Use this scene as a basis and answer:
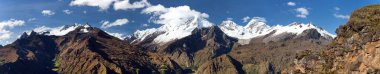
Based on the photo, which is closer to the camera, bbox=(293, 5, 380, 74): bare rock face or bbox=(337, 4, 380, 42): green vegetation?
bbox=(293, 5, 380, 74): bare rock face

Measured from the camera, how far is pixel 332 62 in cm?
14850

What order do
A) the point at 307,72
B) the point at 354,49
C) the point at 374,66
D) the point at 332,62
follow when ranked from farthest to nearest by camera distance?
1. the point at 307,72
2. the point at 332,62
3. the point at 354,49
4. the point at 374,66

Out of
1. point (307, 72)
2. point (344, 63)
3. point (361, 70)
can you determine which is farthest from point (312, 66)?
point (361, 70)

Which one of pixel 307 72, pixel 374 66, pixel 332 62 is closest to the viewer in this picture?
pixel 374 66

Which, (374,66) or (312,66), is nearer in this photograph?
(374,66)

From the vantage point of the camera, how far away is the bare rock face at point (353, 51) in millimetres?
130887

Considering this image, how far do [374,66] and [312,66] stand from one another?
30327 mm

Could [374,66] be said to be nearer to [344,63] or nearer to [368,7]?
[344,63]

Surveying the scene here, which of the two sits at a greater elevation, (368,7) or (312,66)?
(368,7)

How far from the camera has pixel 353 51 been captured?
140 meters

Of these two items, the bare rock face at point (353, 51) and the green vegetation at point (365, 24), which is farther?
the green vegetation at point (365, 24)

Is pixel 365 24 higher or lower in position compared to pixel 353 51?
higher

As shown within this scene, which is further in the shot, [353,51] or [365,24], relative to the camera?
[365,24]

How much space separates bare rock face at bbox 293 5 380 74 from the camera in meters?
131
